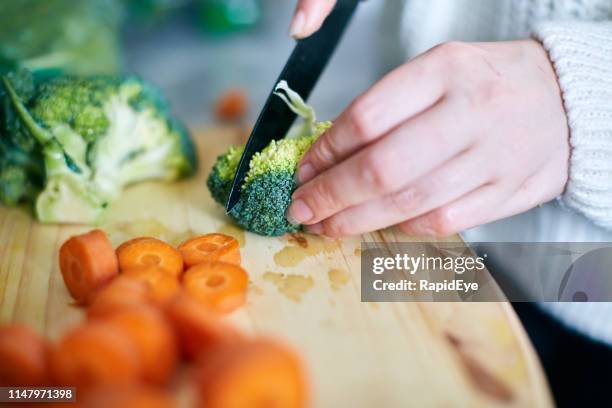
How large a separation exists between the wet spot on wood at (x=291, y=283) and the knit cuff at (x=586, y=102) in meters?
0.51

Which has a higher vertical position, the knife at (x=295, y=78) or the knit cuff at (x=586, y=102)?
the knife at (x=295, y=78)

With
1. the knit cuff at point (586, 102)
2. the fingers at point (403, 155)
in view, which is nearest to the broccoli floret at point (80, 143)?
the fingers at point (403, 155)

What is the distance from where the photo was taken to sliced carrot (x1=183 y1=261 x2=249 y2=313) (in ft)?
3.43

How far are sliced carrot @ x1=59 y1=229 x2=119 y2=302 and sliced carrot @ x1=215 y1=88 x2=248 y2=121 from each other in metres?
1.63

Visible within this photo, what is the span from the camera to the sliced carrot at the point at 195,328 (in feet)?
2.79

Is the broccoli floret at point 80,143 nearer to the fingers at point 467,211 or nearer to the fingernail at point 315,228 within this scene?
the fingernail at point 315,228

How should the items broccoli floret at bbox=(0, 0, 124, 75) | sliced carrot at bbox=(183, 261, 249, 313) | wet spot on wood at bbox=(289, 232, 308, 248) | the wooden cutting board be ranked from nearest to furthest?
the wooden cutting board
sliced carrot at bbox=(183, 261, 249, 313)
wet spot on wood at bbox=(289, 232, 308, 248)
broccoli floret at bbox=(0, 0, 124, 75)

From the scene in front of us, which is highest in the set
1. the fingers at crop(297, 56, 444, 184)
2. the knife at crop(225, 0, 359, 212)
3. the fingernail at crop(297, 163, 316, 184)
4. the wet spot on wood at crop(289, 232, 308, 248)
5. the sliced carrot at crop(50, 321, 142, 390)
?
the knife at crop(225, 0, 359, 212)

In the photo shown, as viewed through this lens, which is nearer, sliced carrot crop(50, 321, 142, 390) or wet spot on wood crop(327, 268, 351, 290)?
sliced carrot crop(50, 321, 142, 390)

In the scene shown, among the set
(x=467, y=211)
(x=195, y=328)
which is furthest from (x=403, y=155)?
(x=195, y=328)

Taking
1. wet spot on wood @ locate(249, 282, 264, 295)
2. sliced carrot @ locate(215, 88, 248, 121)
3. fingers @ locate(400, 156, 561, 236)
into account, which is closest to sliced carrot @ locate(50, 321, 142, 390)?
wet spot on wood @ locate(249, 282, 264, 295)

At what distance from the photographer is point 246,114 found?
108 inches

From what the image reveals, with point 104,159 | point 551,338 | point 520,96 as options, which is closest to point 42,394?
point 104,159

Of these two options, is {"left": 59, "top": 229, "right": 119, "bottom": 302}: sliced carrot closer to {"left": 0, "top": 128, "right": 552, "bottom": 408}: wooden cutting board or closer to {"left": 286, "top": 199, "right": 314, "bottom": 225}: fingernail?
{"left": 0, "top": 128, "right": 552, "bottom": 408}: wooden cutting board
